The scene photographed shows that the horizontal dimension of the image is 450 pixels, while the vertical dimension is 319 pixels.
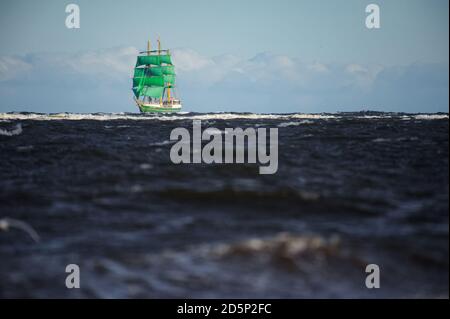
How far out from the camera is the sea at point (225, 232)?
17.3 ft

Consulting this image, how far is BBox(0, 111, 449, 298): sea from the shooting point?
208 inches

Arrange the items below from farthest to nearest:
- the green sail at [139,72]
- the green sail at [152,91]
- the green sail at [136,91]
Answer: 1. the green sail at [139,72]
2. the green sail at [136,91]
3. the green sail at [152,91]

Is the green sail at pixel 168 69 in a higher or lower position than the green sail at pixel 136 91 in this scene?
higher

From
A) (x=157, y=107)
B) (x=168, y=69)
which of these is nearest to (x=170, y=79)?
(x=168, y=69)

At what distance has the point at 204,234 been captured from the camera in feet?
23.0

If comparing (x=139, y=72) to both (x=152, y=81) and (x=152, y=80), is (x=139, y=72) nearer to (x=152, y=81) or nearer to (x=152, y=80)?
(x=152, y=80)

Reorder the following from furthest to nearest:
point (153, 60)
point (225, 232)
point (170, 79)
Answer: point (170, 79) < point (153, 60) < point (225, 232)

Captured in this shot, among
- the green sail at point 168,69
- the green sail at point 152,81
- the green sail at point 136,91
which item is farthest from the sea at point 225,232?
the green sail at point 168,69

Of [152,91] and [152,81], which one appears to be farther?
[152,91]

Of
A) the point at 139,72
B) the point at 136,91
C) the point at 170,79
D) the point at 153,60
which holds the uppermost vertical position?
the point at 153,60

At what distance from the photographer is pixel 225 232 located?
707cm

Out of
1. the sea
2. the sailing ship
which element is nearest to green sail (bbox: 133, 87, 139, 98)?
the sailing ship

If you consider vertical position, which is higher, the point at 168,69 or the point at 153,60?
the point at 153,60

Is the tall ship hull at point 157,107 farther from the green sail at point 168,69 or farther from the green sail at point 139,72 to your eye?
the green sail at point 168,69
